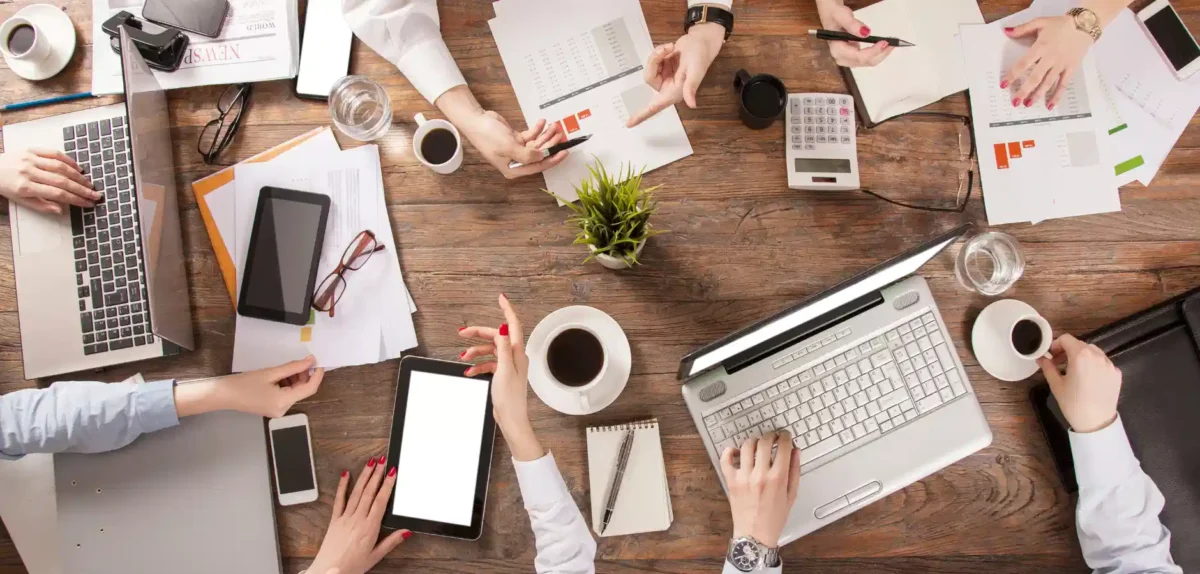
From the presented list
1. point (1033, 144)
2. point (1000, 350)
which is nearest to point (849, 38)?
point (1033, 144)

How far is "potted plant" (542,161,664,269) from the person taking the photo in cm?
101

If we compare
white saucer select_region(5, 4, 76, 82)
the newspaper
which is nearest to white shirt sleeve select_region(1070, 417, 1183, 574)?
the newspaper

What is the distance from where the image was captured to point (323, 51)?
1243 mm

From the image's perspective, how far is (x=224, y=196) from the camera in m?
1.21

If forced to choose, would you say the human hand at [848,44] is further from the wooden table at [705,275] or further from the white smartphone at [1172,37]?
the white smartphone at [1172,37]

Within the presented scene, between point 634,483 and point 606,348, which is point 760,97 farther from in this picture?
point 634,483

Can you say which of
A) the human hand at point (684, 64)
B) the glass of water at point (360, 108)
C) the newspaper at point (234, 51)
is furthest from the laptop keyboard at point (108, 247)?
the human hand at point (684, 64)

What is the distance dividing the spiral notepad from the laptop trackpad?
1.04 m

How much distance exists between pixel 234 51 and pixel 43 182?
408 mm

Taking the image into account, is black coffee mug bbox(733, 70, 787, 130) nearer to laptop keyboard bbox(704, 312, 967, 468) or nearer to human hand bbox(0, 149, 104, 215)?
laptop keyboard bbox(704, 312, 967, 468)

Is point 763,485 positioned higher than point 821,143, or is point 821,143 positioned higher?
point 821,143

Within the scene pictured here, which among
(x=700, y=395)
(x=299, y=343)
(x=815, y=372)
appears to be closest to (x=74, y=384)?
(x=299, y=343)

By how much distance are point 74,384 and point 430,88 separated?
2.63 ft

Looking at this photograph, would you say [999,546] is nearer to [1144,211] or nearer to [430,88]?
[1144,211]
